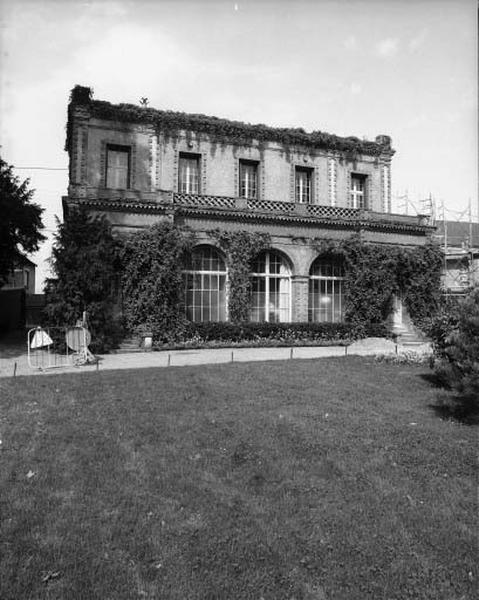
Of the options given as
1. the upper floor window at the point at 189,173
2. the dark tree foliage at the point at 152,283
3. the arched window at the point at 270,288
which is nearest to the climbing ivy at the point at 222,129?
the upper floor window at the point at 189,173

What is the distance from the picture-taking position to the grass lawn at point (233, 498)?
3482mm

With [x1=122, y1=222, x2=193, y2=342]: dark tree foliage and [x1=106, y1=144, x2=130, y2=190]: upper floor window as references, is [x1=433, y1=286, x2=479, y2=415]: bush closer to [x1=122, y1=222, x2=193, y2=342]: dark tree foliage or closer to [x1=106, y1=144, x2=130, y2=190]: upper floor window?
[x1=122, y1=222, x2=193, y2=342]: dark tree foliage

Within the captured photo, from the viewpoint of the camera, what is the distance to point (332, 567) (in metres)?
3.65

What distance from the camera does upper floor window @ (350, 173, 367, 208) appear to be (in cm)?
2348

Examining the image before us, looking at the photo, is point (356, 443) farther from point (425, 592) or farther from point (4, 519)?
point (4, 519)

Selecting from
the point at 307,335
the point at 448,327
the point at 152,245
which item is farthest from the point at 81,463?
the point at 307,335

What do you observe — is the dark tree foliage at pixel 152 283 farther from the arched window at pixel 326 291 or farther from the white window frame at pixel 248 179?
the arched window at pixel 326 291

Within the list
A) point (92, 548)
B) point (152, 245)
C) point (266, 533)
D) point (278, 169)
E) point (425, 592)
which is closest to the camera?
point (425, 592)

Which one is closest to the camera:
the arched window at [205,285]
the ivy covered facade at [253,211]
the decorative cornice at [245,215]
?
the decorative cornice at [245,215]

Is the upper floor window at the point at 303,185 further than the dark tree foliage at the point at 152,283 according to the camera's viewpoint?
Yes

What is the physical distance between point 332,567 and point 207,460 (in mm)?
2224

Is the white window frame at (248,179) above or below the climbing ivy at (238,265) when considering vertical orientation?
above

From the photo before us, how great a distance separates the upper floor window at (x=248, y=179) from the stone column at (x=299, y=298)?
4580 millimetres

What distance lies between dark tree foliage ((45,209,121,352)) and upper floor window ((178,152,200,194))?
598 centimetres
